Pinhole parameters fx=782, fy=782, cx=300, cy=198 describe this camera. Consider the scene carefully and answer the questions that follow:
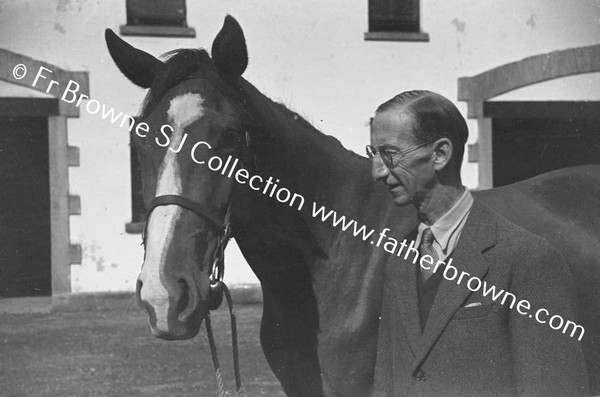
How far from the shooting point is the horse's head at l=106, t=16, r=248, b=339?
93.0 inches

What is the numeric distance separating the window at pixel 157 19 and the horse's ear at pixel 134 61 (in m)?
1.78

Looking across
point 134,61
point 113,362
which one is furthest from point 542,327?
point 113,362

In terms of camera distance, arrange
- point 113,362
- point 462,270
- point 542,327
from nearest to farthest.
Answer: point 542,327 → point 462,270 → point 113,362

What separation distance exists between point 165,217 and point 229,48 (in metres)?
0.73

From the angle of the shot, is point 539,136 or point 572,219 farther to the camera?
point 539,136

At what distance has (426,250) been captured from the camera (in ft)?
6.56

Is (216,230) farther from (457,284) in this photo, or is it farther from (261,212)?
(457,284)

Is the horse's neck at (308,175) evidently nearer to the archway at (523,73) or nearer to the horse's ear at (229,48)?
the horse's ear at (229,48)

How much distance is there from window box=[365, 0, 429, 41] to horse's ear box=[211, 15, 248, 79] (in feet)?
5.79

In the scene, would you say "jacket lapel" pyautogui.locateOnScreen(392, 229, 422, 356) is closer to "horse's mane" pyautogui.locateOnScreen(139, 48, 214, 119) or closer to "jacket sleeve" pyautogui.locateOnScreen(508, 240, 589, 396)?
"jacket sleeve" pyautogui.locateOnScreen(508, 240, 589, 396)

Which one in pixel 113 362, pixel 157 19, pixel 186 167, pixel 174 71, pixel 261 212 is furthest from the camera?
pixel 113 362

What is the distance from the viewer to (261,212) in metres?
2.98

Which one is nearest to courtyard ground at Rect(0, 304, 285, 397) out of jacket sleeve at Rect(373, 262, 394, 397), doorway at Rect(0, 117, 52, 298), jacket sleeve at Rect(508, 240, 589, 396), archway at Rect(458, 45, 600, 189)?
doorway at Rect(0, 117, 52, 298)

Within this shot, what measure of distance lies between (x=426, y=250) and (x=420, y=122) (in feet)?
1.09
